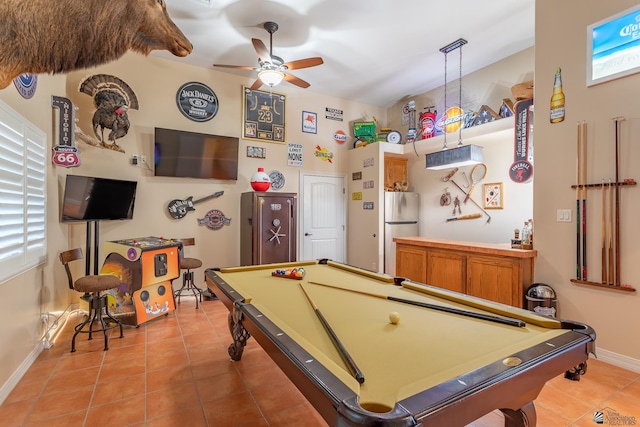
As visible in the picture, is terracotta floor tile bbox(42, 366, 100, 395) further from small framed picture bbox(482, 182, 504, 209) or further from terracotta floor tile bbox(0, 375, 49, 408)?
small framed picture bbox(482, 182, 504, 209)

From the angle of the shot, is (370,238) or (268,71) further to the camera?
(370,238)

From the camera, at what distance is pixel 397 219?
17.2 ft

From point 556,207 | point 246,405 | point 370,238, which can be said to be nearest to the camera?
point 246,405

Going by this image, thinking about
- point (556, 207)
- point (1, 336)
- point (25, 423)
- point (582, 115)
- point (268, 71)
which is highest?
point (268, 71)

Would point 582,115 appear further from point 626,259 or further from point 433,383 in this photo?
point 433,383

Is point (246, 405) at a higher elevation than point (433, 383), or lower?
lower

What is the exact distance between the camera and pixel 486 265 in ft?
10.7

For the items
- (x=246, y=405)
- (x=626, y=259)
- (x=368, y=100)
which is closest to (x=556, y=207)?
(x=626, y=259)

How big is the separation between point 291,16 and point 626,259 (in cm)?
393

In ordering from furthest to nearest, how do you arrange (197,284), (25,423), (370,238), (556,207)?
(370,238), (197,284), (556,207), (25,423)

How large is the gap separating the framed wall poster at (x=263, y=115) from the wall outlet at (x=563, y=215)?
392cm

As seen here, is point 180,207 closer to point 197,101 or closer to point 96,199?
point 96,199

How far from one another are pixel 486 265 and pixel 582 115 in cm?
162

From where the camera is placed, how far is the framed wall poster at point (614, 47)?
2338mm
